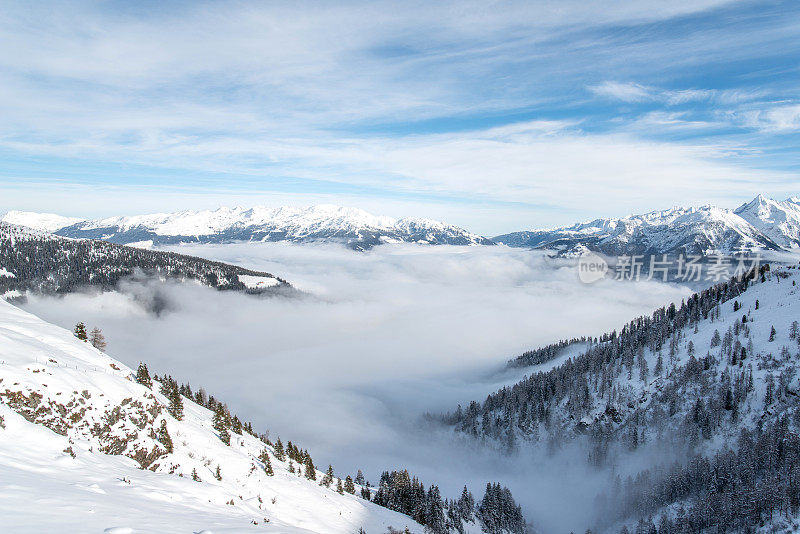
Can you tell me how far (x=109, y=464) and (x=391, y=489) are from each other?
9472 centimetres

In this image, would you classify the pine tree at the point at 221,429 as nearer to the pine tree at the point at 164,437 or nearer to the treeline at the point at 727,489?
the pine tree at the point at 164,437

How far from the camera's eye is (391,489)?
111625 mm

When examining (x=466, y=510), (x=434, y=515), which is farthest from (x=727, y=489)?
(x=434, y=515)

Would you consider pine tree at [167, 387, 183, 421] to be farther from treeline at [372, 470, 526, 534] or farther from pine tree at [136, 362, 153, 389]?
treeline at [372, 470, 526, 534]

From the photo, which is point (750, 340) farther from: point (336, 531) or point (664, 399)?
point (336, 531)

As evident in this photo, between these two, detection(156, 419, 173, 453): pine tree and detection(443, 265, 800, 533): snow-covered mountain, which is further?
detection(443, 265, 800, 533): snow-covered mountain

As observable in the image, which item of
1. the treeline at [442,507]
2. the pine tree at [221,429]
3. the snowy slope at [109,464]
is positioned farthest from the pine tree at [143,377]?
the treeline at [442,507]

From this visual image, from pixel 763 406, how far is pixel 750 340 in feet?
113

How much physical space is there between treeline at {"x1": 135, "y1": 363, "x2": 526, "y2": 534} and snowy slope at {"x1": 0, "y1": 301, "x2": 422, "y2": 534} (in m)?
4.32

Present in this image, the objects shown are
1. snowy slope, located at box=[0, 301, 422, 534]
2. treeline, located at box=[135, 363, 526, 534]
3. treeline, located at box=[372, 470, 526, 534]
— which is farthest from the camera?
treeline, located at box=[372, 470, 526, 534]

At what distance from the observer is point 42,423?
34594 millimetres

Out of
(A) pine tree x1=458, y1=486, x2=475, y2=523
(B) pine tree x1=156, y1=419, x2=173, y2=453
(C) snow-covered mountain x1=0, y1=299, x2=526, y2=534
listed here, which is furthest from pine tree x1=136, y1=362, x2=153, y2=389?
(A) pine tree x1=458, y1=486, x2=475, y2=523

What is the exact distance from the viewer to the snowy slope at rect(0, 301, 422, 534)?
64.7 ft

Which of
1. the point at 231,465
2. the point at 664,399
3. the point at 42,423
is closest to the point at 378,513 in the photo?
the point at 231,465
